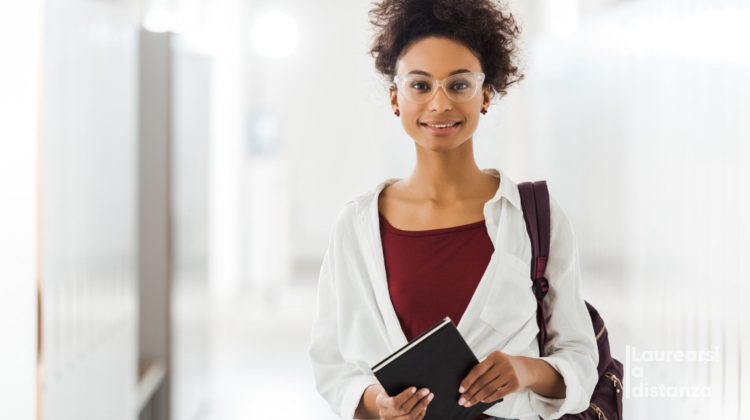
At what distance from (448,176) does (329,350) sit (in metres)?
0.39

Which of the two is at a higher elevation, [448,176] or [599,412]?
[448,176]

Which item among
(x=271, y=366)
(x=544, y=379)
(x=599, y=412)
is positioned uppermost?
(x=544, y=379)

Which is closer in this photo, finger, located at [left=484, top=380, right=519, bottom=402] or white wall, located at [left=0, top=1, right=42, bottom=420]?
finger, located at [left=484, top=380, right=519, bottom=402]

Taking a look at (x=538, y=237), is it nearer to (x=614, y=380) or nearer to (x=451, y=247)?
(x=451, y=247)

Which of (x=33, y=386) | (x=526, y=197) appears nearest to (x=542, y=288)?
(x=526, y=197)

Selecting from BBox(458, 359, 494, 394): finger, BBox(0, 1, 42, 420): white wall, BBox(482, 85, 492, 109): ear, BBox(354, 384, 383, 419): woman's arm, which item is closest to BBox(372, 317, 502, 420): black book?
BBox(458, 359, 494, 394): finger

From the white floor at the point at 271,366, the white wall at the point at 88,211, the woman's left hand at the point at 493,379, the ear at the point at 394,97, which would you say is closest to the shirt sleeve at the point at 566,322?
the woman's left hand at the point at 493,379

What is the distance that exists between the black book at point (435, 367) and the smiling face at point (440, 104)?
0.34 meters

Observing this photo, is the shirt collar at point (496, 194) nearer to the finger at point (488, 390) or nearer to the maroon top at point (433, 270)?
the maroon top at point (433, 270)

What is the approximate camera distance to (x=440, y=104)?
1582 millimetres

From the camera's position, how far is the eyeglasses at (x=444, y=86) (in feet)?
5.22

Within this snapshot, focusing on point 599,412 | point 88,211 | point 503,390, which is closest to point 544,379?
point 503,390

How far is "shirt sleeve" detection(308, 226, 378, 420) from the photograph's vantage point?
1678mm

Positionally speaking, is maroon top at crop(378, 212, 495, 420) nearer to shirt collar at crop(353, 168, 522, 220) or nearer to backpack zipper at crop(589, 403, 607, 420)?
shirt collar at crop(353, 168, 522, 220)
